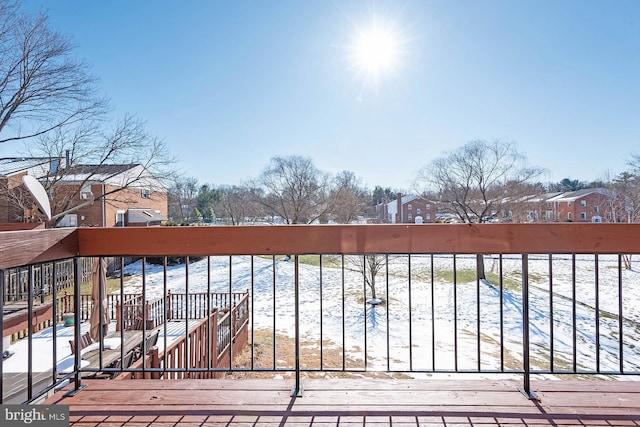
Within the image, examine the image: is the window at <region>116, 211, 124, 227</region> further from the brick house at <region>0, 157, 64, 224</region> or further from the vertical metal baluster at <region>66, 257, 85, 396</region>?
the vertical metal baluster at <region>66, 257, 85, 396</region>

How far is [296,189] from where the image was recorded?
58.5ft

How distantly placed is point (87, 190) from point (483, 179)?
18.0 m

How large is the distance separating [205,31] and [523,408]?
9865 mm

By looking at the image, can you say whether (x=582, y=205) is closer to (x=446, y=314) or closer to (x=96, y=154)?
(x=446, y=314)

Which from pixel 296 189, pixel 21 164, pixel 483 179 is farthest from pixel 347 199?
pixel 21 164

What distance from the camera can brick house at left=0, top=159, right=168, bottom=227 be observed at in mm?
11055

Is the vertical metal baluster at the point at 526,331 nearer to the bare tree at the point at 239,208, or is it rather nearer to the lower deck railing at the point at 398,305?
the lower deck railing at the point at 398,305

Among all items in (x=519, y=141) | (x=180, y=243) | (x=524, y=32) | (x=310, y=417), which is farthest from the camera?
(x=519, y=141)

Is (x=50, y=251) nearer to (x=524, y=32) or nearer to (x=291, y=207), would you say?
(x=524, y=32)

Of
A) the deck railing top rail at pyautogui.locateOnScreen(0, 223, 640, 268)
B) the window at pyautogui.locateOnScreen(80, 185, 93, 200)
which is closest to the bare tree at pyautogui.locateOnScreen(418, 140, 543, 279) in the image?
the deck railing top rail at pyautogui.locateOnScreen(0, 223, 640, 268)

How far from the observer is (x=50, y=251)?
4.57ft

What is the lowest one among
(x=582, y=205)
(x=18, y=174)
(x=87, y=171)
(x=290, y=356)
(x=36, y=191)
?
(x=290, y=356)

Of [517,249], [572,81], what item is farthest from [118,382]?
[572,81]

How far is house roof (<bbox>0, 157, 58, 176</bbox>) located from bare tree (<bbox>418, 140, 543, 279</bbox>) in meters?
15.5
